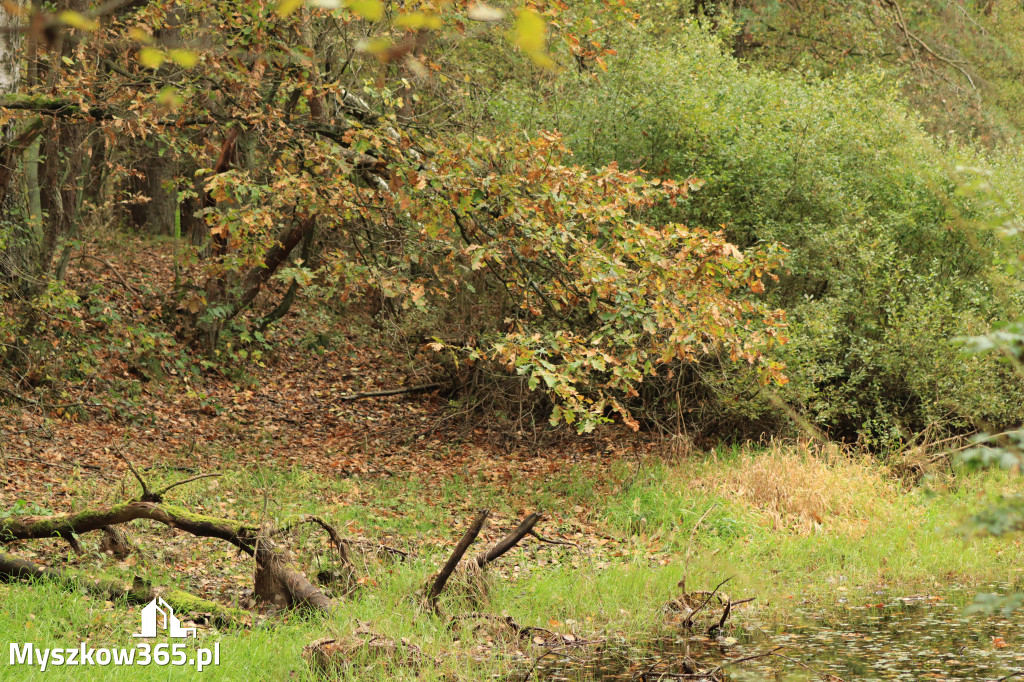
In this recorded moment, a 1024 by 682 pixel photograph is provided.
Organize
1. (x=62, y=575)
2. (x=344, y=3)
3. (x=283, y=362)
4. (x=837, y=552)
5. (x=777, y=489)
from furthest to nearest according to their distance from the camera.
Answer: (x=283, y=362) → (x=777, y=489) → (x=837, y=552) → (x=62, y=575) → (x=344, y=3)

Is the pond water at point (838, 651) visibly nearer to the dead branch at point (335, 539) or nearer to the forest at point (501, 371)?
the forest at point (501, 371)

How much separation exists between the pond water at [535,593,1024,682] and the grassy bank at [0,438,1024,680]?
1.00ft

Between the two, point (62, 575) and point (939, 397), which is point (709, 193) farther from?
point (62, 575)

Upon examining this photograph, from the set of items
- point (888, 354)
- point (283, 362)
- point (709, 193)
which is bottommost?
point (283, 362)

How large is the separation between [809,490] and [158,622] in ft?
20.9

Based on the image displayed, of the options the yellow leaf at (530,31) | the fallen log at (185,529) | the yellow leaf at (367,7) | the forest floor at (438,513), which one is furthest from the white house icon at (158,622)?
the yellow leaf at (530,31)

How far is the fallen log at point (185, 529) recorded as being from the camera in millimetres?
6391

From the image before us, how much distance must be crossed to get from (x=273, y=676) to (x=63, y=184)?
35.5 ft

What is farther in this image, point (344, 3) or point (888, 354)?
point (888, 354)

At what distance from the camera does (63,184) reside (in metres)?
14.1

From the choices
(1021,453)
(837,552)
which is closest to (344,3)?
(1021,453)

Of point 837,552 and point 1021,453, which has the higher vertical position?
point 1021,453

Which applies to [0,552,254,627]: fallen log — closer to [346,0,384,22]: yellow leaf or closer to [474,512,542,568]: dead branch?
[474,512,542,568]: dead branch

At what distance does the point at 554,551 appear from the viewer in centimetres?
869
